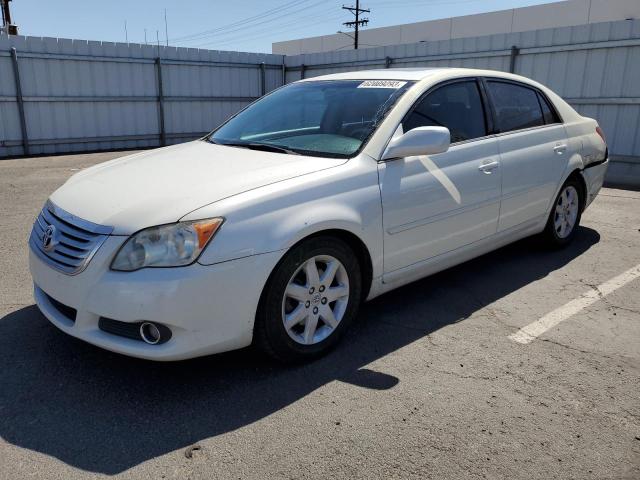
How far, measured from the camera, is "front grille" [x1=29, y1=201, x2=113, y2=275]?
2654 mm

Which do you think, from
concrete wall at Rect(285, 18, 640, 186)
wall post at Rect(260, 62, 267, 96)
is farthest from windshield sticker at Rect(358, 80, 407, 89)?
wall post at Rect(260, 62, 267, 96)

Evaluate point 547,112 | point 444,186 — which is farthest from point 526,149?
point 444,186

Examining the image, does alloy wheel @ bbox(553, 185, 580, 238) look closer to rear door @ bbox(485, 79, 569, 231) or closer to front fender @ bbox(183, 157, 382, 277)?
rear door @ bbox(485, 79, 569, 231)

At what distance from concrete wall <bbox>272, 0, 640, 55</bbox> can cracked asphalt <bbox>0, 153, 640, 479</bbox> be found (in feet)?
97.5

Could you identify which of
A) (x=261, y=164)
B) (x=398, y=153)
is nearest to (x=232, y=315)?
(x=261, y=164)

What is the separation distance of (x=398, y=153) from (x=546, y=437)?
1.71m

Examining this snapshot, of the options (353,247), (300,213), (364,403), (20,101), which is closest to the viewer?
(364,403)

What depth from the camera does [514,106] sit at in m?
4.50

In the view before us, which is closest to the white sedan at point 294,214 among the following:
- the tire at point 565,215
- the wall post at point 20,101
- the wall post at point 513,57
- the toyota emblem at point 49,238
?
the toyota emblem at point 49,238

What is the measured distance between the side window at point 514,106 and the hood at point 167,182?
181 centimetres

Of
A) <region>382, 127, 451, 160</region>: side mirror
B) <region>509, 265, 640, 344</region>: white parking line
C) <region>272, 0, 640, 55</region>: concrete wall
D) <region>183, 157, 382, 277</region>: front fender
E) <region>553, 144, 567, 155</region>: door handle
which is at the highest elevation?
<region>272, 0, 640, 55</region>: concrete wall

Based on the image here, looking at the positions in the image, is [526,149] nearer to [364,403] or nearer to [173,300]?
[364,403]

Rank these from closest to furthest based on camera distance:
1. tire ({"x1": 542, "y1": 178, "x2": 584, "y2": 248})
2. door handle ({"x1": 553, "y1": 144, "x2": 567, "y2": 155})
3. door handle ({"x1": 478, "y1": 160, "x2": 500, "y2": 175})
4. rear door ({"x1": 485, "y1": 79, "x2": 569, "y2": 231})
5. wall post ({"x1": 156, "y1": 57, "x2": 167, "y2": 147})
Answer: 1. door handle ({"x1": 478, "y1": 160, "x2": 500, "y2": 175})
2. rear door ({"x1": 485, "y1": 79, "x2": 569, "y2": 231})
3. door handle ({"x1": 553, "y1": 144, "x2": 567, "y2": 155})
4. tire ({"x1": 542, "y1": 178, "x2": 584, "y2": 248})
5. wall post ({"x1": 156, "y1": 57, "x2": 167, "y2": 147})

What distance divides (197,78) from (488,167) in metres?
12.4
